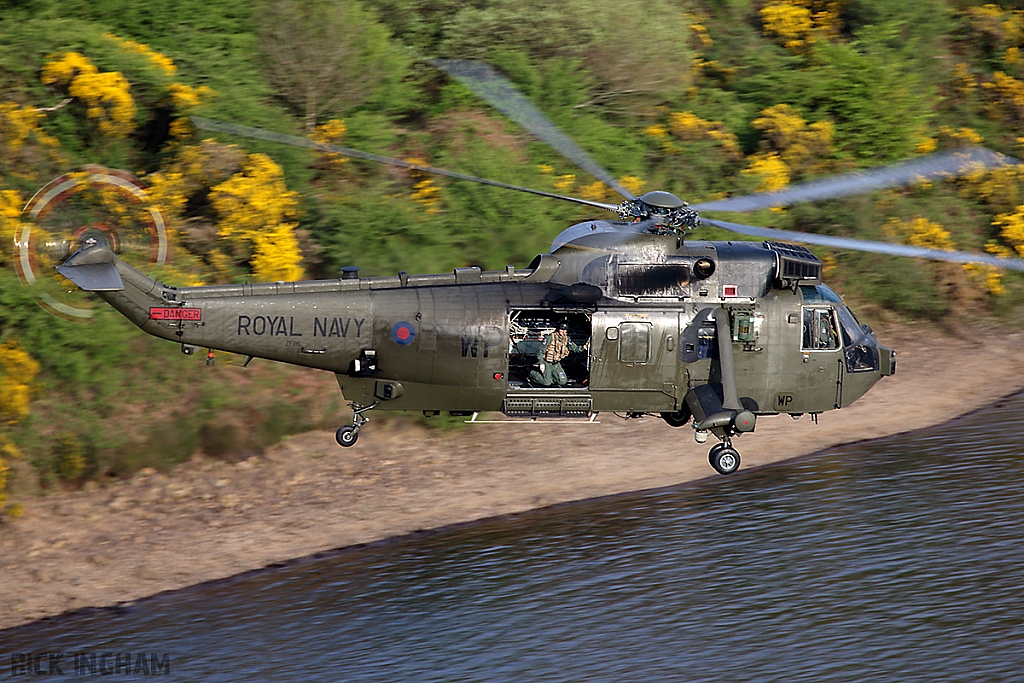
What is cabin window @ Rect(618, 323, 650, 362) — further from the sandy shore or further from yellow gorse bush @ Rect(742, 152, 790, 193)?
yellow gorse bush @ Rect(742, 152, 790, 193)

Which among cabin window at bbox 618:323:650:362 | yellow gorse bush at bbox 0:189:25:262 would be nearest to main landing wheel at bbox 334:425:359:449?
cabin window at bbox 618:323:650:362

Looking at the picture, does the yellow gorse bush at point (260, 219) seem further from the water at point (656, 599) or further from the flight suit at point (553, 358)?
the flight suit at point (553, 358)

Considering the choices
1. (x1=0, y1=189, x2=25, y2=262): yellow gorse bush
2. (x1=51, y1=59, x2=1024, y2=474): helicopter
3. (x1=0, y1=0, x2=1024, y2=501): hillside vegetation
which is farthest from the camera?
(x1=0, y1=0, x2=1024, y2=501): hillside vegetation

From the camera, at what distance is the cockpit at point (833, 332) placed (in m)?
20.8

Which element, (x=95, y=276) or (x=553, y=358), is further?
(x=553, y=358)

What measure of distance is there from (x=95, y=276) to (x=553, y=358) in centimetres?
771

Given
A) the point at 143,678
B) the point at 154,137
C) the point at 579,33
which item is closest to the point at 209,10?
the point at 154,137

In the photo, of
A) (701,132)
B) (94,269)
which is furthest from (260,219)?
(701,132)

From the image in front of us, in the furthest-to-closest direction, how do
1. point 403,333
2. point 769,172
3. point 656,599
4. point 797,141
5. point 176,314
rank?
point 797,141
point 769,172
point 656,599
point 403,333
point 176,314

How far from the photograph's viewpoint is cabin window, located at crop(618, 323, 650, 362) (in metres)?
19.9

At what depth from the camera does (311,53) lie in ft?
116

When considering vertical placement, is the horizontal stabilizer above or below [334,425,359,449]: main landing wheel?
above

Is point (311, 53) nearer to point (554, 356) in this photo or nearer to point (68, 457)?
point (68, 457)

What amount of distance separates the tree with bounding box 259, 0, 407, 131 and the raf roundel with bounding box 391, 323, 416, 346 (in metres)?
17.7
